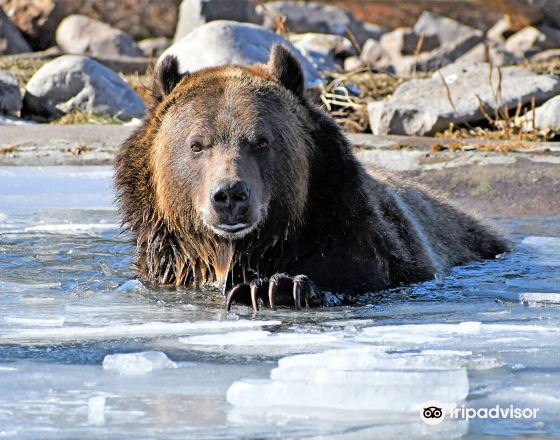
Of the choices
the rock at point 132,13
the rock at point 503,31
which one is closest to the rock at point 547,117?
the rock at point 132,13

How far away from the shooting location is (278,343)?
4664mm

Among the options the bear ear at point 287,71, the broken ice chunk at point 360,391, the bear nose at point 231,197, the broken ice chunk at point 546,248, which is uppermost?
the bear ear at point 287,71

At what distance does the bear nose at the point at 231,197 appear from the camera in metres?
5.28

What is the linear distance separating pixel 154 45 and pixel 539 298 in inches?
957

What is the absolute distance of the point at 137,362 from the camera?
4219 mm

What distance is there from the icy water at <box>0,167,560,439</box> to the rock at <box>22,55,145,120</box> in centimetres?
721

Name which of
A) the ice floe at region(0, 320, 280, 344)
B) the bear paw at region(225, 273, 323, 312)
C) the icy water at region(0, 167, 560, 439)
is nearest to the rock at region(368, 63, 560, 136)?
the icy water at region(0, 167, 560, 439)

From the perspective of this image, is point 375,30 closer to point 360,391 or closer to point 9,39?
point 9,39

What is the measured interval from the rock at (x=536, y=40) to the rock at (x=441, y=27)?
132 centimetres

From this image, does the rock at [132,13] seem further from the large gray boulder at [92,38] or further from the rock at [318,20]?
the rock at [318,20]

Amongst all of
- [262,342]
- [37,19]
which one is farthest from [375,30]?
[262,342]

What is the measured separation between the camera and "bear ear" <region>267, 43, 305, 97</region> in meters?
6.17

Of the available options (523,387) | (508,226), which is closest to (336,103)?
(508,226)

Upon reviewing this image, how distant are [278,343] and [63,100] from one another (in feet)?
33.3
